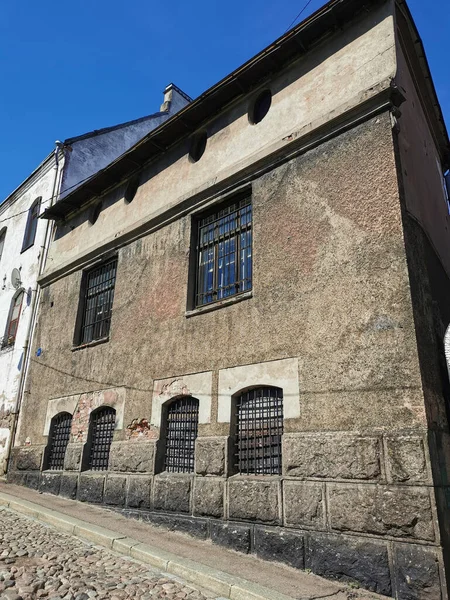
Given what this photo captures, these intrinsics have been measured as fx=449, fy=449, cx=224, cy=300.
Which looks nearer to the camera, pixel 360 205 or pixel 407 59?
pixel 360 205

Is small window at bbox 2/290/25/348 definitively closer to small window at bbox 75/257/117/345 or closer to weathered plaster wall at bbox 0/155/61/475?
weathered plaster wall at bbox 0/155/61/475

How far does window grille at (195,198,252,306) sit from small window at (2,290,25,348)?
25.5ft

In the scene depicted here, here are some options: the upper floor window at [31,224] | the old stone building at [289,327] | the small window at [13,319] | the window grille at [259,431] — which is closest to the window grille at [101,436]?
the old stone building at [289,327]

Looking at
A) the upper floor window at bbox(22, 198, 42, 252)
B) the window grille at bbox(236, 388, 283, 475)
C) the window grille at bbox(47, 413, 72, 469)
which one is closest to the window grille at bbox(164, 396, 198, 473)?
the window grille at bbox(236, 388, 283, 475)

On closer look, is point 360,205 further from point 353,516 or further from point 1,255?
point 1,255

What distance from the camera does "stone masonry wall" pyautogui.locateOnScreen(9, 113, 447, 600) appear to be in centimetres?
481

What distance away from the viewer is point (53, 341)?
36.7 feet

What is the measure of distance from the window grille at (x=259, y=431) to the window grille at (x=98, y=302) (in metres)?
4.48

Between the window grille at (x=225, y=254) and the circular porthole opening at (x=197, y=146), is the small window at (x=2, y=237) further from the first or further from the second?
the window grille at (x=225, y=254)

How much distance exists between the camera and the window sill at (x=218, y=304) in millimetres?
7007

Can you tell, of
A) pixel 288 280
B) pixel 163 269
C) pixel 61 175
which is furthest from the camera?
pixel 61 175

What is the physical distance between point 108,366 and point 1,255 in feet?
30.7

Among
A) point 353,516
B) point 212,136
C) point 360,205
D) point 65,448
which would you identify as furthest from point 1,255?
point 353,516

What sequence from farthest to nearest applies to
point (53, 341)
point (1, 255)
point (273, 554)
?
point (1, 255)
point (53, 341)
point (273, 554)
